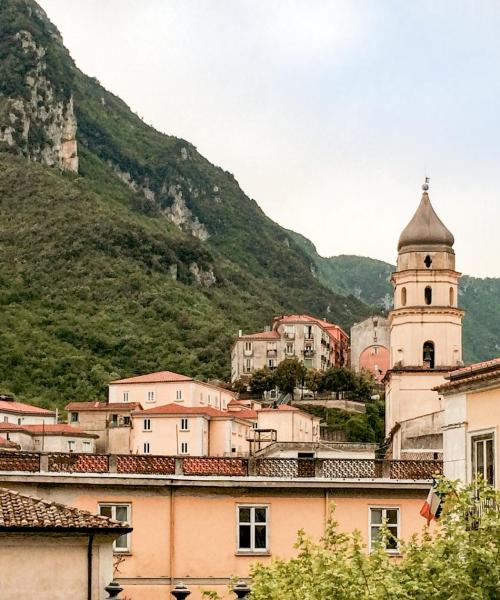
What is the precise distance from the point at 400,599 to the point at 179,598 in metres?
3.30

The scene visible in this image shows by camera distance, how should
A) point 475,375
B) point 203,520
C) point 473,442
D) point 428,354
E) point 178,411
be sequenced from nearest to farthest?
point 473,442 < point 475,375 < point 203,520 < point 428,354 < point 178,411

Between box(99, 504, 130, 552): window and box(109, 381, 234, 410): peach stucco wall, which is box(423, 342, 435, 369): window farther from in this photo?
box(99, 504, 130, 552): window

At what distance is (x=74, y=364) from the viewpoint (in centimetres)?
17162

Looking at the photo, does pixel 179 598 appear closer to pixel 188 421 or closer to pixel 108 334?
pixel 188 421

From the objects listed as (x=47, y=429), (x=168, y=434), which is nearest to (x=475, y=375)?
(x=47, y=429)

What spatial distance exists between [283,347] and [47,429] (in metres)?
59.2

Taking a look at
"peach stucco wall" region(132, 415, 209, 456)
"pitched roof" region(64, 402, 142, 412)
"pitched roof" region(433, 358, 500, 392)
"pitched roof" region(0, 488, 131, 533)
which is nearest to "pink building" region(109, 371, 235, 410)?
"pitched roof" region(64, 402, 142, 412)

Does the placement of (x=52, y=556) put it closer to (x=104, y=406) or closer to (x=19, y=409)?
(x=19, y=409)

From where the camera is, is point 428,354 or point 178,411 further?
point 178,411

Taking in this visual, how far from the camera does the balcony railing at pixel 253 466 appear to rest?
138ft

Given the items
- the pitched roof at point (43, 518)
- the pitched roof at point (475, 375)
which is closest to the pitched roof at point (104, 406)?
the pitched roof at point (43, 518)

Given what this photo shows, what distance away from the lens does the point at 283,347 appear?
18088 cm

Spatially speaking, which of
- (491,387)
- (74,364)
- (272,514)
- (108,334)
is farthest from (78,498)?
(108,334)

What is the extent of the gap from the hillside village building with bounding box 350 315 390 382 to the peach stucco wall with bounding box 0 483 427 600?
443 feet
